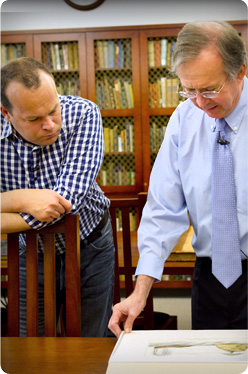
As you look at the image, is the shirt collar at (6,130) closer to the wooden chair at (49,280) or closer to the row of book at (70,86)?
the wooden chair at (49,280)

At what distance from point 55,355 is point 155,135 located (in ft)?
12.9

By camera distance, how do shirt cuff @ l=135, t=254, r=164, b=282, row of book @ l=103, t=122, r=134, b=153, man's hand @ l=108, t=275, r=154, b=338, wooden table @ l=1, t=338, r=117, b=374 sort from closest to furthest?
wooden table @ l=1, t=338, r=117, b=374
man's hand @ l=108, t=275, r=154, b=338
shirt cuff @ l=135, t=254, r=164, b=282
row of book @ l=103, t=122, r=134, b=153

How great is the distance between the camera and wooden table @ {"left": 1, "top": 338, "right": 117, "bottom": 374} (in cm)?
120

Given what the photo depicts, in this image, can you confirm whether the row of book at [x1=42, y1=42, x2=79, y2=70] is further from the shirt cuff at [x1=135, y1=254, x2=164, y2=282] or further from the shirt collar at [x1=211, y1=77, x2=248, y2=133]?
the shirt cuff at [x1=135, y1=254, x2=164, y2=282]

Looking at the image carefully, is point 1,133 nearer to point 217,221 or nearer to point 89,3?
point 217,221

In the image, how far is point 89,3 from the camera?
512 centimetres

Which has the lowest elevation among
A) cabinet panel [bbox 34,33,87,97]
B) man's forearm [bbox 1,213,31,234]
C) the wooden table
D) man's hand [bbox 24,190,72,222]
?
the wooden table

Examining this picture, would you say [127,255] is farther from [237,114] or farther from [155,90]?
[155,90]

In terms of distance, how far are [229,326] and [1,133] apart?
98cm

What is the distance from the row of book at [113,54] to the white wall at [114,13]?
0.19 m

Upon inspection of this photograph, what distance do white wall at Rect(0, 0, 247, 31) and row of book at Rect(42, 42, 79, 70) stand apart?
205 millimetres

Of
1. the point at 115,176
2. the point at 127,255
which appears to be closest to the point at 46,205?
the point at 127,255

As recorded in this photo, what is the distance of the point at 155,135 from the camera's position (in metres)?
5.09

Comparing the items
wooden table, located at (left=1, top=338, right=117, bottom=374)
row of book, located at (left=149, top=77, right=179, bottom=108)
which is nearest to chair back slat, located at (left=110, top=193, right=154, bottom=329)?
wooden table, located at (left=1, top=338, right=117, bottom=374)
